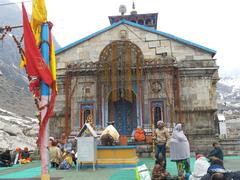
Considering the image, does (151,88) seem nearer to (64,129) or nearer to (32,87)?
(64,129)

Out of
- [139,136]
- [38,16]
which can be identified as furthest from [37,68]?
[139,136]

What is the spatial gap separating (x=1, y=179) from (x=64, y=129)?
1184 centimetres

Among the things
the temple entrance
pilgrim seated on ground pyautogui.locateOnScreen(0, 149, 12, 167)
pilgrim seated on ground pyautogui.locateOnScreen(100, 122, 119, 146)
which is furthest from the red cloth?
the temple entrance

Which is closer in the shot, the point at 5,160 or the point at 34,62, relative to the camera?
the point at 34,62

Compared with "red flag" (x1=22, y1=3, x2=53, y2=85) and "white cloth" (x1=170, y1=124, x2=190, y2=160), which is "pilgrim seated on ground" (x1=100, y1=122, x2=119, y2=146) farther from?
"red flag" (x1=22, y1=3, x2=53, y2=85)

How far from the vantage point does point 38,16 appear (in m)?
7.14

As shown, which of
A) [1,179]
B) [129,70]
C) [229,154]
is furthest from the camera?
[129,70]

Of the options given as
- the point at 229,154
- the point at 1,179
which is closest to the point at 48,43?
the point at 1,179

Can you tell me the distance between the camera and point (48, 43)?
7.12m

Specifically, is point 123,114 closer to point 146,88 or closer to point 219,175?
point 146,88

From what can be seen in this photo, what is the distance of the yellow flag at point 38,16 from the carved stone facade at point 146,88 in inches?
560

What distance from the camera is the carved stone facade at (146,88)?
2108cm

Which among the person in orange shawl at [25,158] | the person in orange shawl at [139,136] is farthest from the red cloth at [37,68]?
the person in orange shawl at [139,136]

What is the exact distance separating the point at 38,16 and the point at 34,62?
1114mm
